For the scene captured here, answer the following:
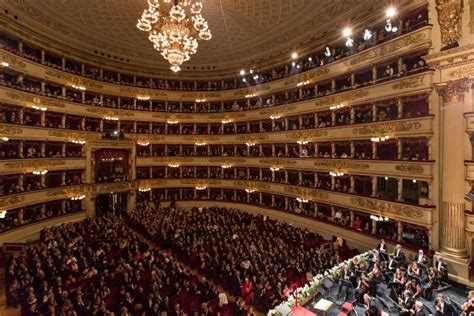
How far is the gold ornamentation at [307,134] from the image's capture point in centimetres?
1894

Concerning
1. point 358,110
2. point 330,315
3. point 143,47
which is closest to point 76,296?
point 330,315

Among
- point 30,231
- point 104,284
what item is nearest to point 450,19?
point 104,284

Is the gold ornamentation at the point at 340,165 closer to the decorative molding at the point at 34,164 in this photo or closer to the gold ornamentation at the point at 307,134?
the gold ornamentation at the point at 307,134

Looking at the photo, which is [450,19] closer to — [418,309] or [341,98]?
[341,98]

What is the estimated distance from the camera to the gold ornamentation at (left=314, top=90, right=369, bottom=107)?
1614cm

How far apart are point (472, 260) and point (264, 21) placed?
57.1 ft

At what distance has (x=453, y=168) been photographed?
11.6m

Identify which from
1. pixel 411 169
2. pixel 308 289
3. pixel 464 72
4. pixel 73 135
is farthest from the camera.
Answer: pixel 73 135

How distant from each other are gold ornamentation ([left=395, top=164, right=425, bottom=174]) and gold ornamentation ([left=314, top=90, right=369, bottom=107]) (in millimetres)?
4579

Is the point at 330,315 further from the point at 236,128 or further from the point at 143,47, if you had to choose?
the point at 143,47

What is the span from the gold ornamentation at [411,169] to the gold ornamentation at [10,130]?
2125cm

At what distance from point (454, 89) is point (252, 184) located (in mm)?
16200

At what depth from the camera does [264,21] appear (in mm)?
19078

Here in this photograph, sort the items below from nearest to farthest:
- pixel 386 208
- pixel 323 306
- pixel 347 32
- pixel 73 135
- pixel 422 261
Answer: pixel 323 306 < pixel 422 261 < pixel 386 208 < pixel 347 32 < pixel 73 135
